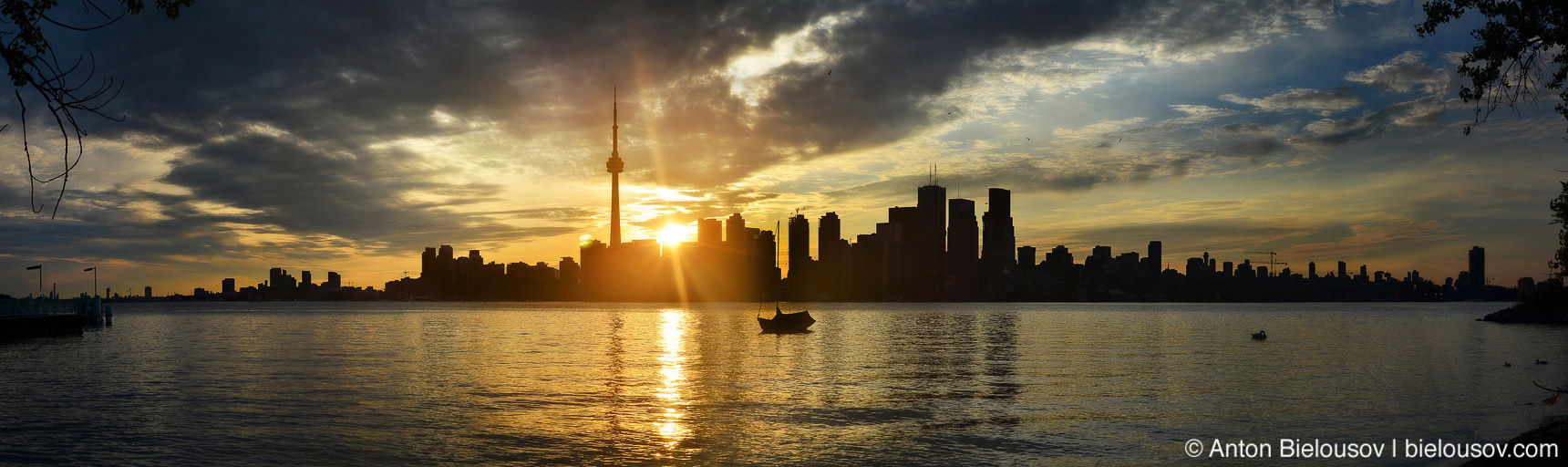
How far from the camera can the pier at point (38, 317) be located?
333 ft

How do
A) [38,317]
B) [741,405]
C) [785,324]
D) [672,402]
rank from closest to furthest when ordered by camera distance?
1. [741,405]
2. [672,402]
3. [38,317]
4. [785,324]

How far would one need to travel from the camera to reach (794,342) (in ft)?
345

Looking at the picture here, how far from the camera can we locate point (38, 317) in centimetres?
10831

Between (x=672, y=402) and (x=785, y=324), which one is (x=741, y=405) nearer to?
(x=672, y=402)

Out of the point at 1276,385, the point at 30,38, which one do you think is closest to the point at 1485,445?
the point at 1276,385

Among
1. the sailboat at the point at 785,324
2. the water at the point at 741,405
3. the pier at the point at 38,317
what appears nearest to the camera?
the water at the point at 741,405

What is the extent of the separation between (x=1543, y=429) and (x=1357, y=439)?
23.6 feet

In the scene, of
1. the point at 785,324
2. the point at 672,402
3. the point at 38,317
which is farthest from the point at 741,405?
the point at 38,317

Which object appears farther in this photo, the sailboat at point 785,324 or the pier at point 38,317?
the sailboat at point 785,324

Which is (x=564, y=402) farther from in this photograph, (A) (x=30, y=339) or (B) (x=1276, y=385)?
(A) (x=30, y=339)

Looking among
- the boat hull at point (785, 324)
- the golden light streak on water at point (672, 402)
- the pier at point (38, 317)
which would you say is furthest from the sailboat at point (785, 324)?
the pier at point (38, 317)

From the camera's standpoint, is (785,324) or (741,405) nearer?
(741,405)

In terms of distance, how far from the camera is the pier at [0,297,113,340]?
101 meters

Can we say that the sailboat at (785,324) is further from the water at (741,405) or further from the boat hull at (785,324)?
the water at (741,405)
